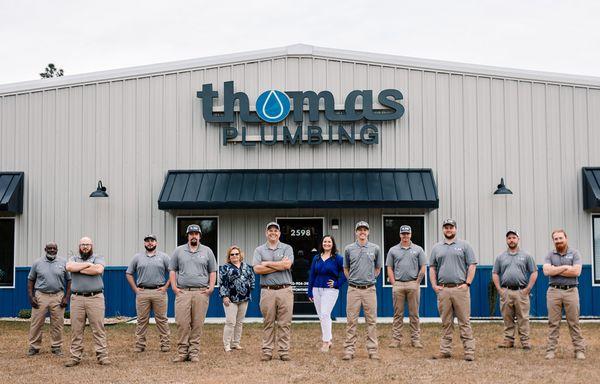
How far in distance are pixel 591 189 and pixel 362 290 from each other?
22.5 feet

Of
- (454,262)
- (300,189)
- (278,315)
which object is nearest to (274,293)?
(278,315)

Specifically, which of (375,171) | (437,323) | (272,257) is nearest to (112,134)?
(375,171)

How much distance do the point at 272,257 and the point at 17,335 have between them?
5.74m

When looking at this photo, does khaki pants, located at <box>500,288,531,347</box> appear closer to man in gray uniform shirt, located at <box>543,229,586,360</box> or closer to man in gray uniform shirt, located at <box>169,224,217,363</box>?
man in gray uniform shirt, located at <box>543,229,586,360</box>

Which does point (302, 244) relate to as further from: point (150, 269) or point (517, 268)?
point (517, 268)

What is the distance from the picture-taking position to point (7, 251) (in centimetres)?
1555

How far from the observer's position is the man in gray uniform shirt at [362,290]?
9.84 meters

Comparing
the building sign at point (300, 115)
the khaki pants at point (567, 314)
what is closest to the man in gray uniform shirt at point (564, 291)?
the khaki pants at point (567, 314)

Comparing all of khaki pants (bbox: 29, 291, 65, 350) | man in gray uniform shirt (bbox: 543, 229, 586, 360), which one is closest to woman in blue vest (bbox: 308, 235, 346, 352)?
man in gray uniform shirt (bbox: 543, 229, 586, 360)

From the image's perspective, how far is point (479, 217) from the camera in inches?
581

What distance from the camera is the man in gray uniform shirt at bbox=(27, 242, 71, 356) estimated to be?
10.5 metres

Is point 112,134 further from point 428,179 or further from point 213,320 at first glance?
point 428,179

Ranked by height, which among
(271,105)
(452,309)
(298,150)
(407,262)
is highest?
(271,105)

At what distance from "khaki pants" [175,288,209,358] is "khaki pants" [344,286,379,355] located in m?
2.12
